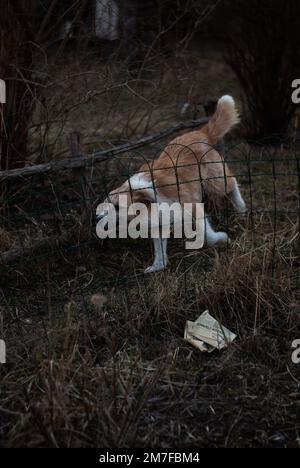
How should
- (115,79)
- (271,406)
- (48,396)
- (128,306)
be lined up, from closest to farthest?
(48,396), (271,406), (128,306), (115,79)

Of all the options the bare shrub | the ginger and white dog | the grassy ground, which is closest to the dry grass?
the grassy ground

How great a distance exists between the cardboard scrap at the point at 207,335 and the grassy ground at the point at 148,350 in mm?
56

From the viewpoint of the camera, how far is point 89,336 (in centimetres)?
354

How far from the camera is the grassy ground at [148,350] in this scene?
2848 millimetres

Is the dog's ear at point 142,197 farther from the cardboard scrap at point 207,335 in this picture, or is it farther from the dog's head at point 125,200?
the cardboard scrap at point 207,335

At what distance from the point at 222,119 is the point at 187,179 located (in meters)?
0.65

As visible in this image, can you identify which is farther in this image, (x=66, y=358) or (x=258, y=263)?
(x=258, y=263)

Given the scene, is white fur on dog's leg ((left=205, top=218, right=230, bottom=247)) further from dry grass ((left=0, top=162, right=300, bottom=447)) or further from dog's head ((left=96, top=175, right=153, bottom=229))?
dog's head ((left=96, top=175, right=153, bottom=229))

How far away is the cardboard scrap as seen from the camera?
3.51 metres

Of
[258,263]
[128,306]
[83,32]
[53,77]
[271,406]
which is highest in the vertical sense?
[83,32]

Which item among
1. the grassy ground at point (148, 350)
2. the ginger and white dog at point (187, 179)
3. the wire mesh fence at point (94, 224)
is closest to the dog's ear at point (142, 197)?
the ginger and white dog at point (187, 179)

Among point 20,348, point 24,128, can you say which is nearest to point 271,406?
point 20,348

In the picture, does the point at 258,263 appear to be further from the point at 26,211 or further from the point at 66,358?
the point at 26,211

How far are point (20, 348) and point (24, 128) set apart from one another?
2685mm
